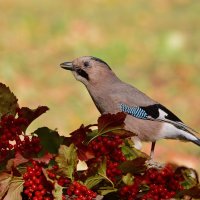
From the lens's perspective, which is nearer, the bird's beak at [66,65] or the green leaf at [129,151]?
the green leaf at [129,151]

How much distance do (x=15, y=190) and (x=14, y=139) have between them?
0.91 ft

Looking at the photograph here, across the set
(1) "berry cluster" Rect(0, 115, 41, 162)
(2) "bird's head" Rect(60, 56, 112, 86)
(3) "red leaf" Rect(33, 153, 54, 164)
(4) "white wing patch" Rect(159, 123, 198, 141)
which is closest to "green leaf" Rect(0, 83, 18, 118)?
(1) "berry cluster" Rect(0, 115, 41, 162)

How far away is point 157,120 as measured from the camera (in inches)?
244

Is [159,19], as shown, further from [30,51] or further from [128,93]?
[128,93]

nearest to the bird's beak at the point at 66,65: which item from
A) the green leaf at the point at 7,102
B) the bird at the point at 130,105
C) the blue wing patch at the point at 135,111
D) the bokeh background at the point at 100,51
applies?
the bird at the point at 130,105

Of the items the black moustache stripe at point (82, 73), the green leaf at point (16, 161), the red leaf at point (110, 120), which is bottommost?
the green leaf at point (16, 161)

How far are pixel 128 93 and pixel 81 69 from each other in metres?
0.44

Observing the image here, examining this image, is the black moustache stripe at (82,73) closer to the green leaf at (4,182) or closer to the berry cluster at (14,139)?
the berry cluster at (14,139)

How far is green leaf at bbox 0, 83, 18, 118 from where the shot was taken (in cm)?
326

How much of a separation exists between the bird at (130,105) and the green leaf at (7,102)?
2478 mm

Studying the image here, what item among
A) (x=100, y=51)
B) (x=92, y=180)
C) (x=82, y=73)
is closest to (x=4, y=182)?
(x=92, y=180)

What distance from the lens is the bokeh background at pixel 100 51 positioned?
12.4m

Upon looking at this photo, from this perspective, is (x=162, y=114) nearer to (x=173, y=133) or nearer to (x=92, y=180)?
(x=173, y=133)

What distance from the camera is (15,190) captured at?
288 centimetres
